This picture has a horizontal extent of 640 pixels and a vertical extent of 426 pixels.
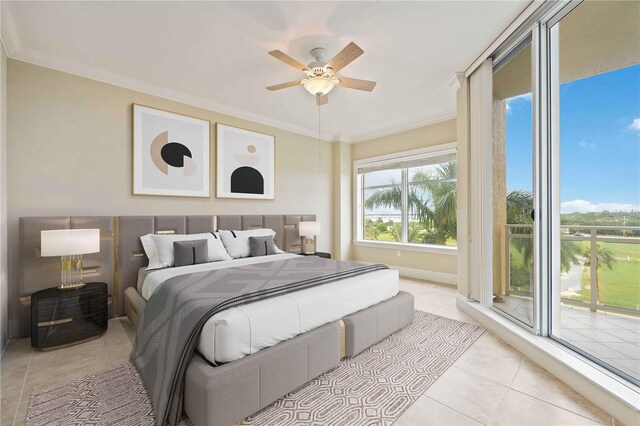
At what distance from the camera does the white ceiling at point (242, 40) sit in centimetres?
220

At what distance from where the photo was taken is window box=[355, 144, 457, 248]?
4688 millimetres

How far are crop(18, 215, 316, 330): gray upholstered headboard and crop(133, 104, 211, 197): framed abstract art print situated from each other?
1.32ft

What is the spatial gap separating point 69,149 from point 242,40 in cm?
218

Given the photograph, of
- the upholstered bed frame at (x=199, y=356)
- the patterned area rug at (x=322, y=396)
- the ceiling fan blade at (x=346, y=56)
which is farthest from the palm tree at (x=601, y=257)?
the ceiling fan blade at (x=346, y=56)

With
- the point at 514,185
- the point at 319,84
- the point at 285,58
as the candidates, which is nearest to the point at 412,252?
the point at 514,185

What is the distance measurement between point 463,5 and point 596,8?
0.95 metres

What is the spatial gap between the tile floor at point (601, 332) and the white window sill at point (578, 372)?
0.15m

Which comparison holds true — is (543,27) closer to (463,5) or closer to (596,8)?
(596,8)

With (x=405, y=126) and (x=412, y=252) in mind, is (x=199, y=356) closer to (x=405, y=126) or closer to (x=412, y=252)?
(x=412, y=252)

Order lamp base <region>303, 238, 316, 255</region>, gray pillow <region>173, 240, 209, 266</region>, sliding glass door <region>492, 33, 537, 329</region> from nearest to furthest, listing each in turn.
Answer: sliding glass door <region>492, 33, 537, 329</region> < gray pillow <region>173, 240, 209, 266</region> < lamp base <region>303, 238, 316, 255</region>

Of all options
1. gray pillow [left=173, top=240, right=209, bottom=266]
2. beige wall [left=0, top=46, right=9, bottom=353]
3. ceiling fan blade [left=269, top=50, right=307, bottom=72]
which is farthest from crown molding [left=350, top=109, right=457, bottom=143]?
beige wall [left=0, top=46, right=9, bottom=353]

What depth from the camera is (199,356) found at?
5.29 ft

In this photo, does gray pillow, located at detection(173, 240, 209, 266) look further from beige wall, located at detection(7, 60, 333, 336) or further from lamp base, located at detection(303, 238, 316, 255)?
lamp base, located at detection(303, 238, 316, 255)

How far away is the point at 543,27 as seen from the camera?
7.41 feet
